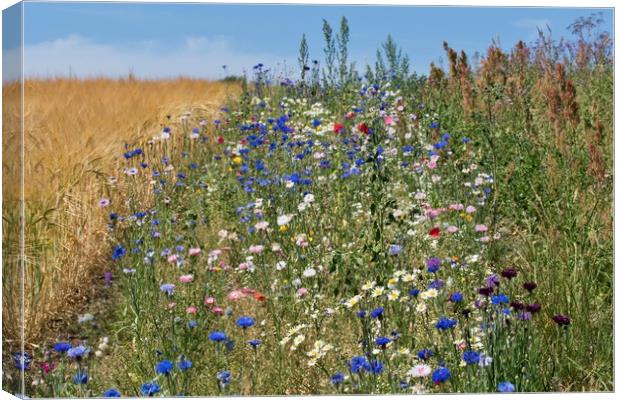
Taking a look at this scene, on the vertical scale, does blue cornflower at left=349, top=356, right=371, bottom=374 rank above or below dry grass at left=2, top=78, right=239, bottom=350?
below

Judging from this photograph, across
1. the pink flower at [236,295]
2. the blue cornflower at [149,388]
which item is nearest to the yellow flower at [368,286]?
the pink flower at [236,295]

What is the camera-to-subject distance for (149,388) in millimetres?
3078

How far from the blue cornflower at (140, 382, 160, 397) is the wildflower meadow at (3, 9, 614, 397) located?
1 cm

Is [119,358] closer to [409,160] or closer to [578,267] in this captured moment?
[578,267]

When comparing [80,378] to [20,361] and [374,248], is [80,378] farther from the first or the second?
[374,248]

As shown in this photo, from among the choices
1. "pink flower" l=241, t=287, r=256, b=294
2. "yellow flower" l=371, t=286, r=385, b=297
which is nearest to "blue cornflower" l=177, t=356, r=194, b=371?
"pink flower" l=241, t=287, r=256, b=294

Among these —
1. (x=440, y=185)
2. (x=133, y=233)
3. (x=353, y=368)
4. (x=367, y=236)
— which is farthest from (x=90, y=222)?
(x=440, y=185)

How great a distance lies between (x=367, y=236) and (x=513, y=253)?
773 mm

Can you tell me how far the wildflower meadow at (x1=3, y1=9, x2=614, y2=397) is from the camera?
3262 mm

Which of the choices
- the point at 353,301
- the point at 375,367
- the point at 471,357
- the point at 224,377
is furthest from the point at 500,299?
the point at 224,377

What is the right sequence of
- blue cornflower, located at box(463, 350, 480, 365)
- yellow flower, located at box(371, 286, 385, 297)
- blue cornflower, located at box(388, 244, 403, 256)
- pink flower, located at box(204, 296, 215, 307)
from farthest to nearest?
blue cornflower, located at box(388, 244, 403, 256) → pink flower, located at box(204, 296, 215, 307) → yellow flower, located at box(371, 286, 385, 297) → blue cornflower, located at box(463, 350, 480, 365)

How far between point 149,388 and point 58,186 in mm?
1303

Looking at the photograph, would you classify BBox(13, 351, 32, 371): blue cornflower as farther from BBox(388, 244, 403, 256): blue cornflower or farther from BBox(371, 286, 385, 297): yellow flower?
BBox(388, 244, 403, 256): blue cornflower

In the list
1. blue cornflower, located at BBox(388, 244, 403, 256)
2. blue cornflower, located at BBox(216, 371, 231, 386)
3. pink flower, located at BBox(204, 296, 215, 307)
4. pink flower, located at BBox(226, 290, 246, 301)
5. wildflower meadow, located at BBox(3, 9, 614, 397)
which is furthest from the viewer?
pink flower, located at BBox(226, 290, 246, 301)
